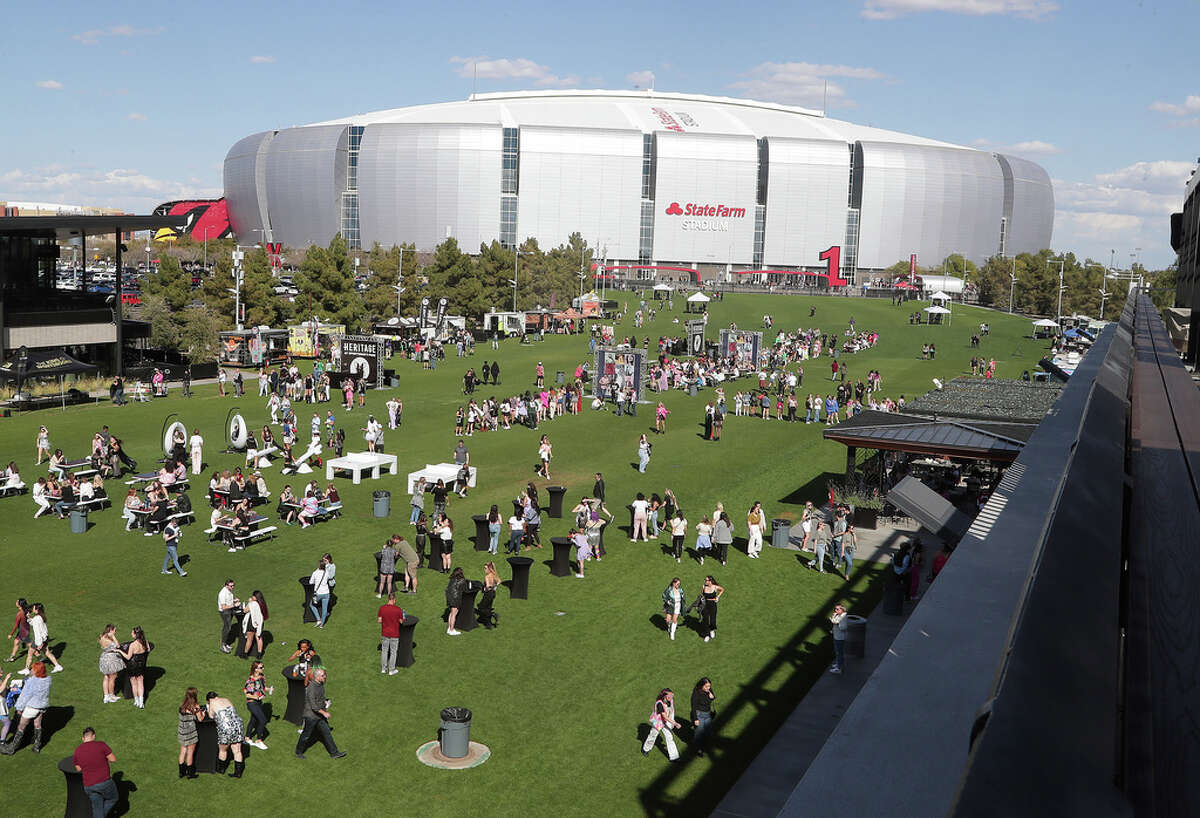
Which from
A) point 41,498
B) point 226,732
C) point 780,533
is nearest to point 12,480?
point 41,498

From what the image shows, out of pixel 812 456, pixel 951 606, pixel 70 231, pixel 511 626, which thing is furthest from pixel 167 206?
pixel 951 606

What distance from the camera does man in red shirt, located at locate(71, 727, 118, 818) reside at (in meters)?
11.2

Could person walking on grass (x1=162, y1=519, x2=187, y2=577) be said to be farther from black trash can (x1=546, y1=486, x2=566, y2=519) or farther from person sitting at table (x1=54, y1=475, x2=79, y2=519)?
black trash can (x1=546, y1=486, x2=566, y2=519)

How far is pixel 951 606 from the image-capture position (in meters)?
3.46

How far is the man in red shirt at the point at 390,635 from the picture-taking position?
51.7 feet

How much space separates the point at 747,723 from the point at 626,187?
460 feet

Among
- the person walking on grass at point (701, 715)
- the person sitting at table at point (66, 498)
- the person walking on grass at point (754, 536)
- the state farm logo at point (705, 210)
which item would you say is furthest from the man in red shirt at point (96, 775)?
the state farm logo at point (705, 210)

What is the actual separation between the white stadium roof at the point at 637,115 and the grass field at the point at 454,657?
131914mm

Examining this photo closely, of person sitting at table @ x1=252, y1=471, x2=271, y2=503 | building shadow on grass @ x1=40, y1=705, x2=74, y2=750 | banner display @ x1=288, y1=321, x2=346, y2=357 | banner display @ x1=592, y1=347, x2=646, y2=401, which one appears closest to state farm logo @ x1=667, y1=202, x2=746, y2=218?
banner display @ x1=288, y1=321, x2=346, y2=357

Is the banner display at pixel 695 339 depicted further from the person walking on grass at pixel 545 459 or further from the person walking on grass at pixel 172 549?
the person walking on grass at pixel 172 549

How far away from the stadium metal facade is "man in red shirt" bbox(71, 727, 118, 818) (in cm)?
13918

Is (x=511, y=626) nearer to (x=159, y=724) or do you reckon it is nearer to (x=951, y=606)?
(x=159, y=724)

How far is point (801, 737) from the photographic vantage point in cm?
1402

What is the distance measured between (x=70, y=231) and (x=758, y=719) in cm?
4792
